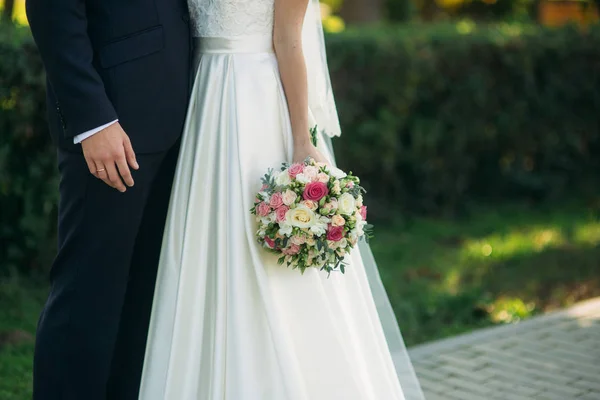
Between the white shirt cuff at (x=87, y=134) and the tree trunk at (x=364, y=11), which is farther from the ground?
the tree trunk at (x=364, y=11)

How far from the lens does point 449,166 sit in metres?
7.31

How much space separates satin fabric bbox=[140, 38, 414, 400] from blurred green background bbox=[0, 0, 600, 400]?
1.42 metres

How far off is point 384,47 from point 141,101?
4312 mm

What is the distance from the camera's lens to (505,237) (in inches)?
256

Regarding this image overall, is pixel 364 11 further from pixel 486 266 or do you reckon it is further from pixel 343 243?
pixel 343 243

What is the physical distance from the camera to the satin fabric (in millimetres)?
2625

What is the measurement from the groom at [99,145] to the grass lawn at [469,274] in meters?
1.04

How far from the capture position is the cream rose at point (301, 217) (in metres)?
2.53

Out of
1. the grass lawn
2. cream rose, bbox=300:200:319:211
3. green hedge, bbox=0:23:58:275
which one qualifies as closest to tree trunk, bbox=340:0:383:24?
the grass lawn

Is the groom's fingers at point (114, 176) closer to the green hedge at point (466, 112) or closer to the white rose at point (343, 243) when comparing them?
the white rose at point (343, 243)

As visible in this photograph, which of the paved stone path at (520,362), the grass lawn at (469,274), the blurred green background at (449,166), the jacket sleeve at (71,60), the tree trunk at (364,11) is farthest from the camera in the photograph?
the tree trunk at (364,11)

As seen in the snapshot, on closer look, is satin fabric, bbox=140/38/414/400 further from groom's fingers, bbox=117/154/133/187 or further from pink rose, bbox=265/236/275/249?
groom's fingers, bbox=117/154/133/187

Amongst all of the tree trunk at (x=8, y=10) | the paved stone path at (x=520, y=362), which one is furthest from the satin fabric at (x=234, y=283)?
the tree trunk at (x=8, y=10)

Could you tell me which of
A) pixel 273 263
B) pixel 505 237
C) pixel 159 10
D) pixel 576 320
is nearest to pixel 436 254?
pixel 505 237
